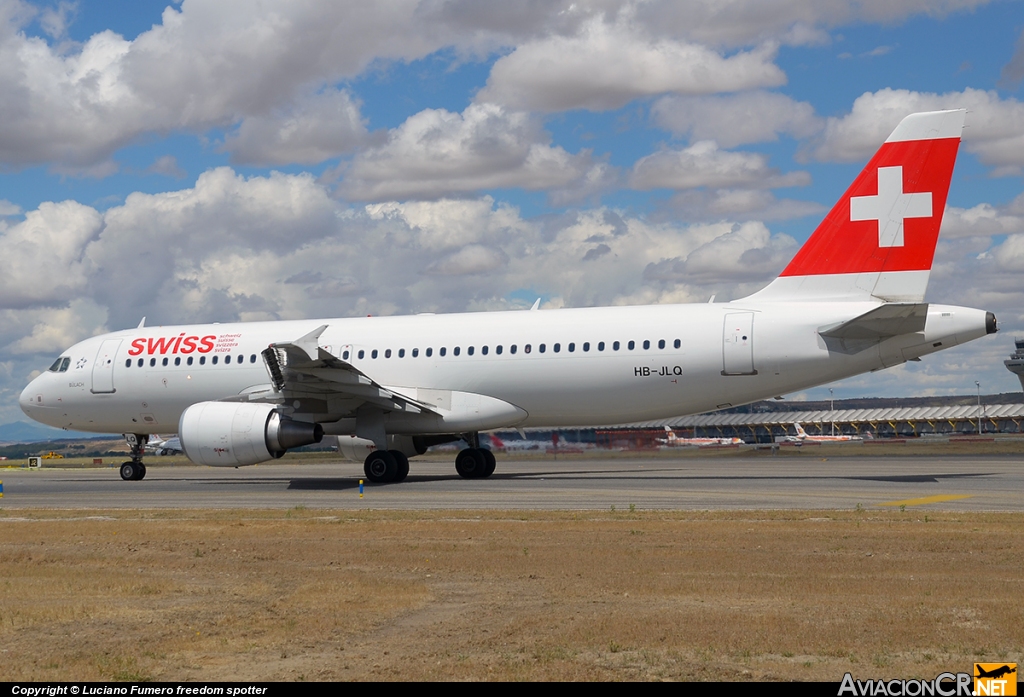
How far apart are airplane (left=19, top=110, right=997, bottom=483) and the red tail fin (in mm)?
31

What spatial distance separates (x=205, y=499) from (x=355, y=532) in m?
8.39

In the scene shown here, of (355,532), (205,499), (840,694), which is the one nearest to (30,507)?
→ (205,499)

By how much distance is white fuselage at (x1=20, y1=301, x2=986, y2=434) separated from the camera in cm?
2331

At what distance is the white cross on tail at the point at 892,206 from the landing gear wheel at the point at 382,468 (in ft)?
40.6

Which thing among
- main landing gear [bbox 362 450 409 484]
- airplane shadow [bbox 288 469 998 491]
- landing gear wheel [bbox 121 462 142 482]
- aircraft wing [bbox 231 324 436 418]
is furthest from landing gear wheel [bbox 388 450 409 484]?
landing gear wheel [bbox 121 462 142 482]

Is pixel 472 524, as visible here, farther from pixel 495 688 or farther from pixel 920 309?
pixel 920 309

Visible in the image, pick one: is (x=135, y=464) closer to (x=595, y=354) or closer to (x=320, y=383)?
(x=320, y=383)

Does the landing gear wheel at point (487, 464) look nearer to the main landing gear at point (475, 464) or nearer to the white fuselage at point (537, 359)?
the main landing gear at point (475, 464)

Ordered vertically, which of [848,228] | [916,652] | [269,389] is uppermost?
[848,228]

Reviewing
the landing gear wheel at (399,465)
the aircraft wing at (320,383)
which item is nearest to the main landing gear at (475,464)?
the landing gear wheel at (399,465)

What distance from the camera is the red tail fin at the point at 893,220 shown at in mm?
22703

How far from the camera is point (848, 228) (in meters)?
23.7

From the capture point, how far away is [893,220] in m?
23.1

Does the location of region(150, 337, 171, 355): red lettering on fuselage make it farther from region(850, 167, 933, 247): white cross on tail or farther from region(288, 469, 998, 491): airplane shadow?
region(850, 167, 933, 247): white cross on tail
